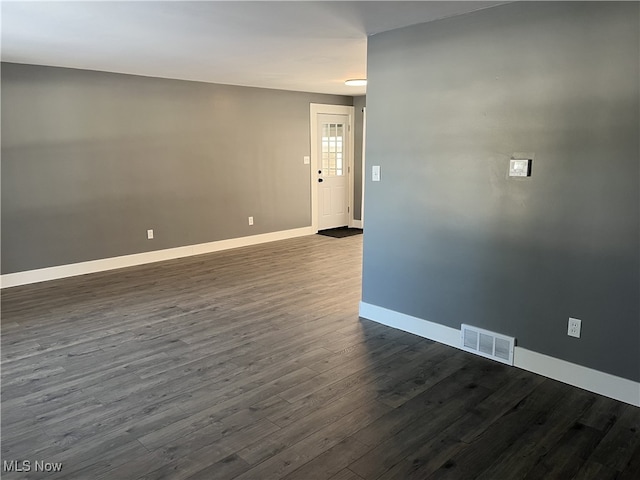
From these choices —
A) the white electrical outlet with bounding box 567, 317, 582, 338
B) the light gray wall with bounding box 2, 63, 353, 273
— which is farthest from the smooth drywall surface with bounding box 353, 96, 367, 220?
the white electrical outlet with bounding box 567, 317, 582, 338

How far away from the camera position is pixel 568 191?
109 inches

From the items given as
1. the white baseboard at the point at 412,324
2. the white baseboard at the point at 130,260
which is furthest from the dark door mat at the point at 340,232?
the white baseboard at the point at 412,324

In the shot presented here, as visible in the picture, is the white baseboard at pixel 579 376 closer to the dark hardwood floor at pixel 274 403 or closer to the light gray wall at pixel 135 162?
the dark hardwood floor at pixel 274 403

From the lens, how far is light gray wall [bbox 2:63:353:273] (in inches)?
195

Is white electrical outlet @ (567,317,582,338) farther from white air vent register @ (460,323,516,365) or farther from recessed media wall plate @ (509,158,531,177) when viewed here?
recessed media wall plate @ (509,158,531,177)

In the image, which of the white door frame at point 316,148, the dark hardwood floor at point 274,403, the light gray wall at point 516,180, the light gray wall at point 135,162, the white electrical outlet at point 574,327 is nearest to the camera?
the dark hardwood floor at point 274,403

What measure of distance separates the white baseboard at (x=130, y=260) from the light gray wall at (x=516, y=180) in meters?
3.41

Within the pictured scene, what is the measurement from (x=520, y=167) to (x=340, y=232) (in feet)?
Result: 17.0

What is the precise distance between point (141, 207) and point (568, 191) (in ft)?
16.1

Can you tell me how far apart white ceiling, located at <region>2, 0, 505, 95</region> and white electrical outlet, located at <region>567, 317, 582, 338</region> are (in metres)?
2.09

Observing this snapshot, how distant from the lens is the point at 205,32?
11.2 feet

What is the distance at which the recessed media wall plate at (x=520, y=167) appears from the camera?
2.94 meters

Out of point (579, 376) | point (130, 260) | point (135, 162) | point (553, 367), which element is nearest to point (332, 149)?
point (135, 162)

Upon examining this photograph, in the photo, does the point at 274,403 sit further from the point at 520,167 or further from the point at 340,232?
the point at 340,232
